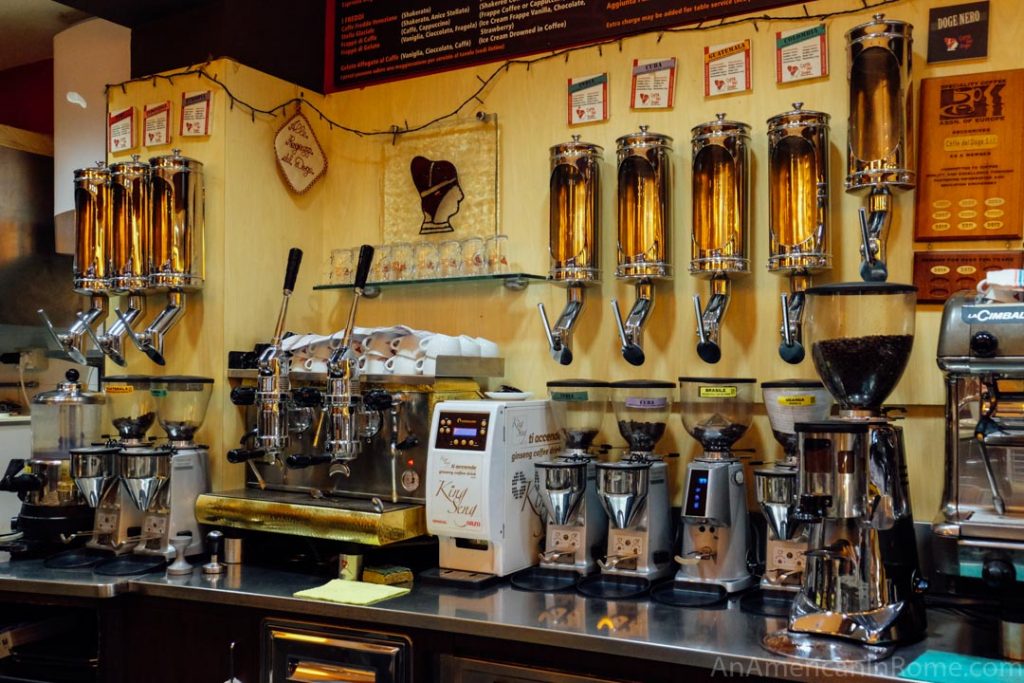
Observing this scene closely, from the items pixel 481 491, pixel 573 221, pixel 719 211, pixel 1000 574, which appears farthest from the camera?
pixel 573 221

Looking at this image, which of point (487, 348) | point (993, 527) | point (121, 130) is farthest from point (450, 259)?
point (993, 527)

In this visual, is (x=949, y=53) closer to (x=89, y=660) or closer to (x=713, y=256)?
(x=713, y=256)

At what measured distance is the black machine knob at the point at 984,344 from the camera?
6.55 ft

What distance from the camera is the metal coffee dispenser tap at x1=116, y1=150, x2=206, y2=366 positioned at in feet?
10.8

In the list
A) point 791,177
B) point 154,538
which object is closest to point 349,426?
point 154,538

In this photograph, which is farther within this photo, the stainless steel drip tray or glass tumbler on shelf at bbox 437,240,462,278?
glass tumbler on shelf at bbox 437,240,462,278

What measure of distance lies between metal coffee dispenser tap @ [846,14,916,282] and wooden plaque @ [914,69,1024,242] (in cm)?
8

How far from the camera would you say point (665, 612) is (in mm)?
2352

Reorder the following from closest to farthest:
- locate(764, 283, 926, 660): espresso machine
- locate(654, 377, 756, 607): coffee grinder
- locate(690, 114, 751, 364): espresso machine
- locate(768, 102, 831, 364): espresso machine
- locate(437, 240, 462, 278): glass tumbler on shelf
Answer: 1. locate(764, 283, 926, 660): espresso machine
2. locate(654, 377, 756, 607): coffee grinder
3. locate(768, 102, 831, 364): espresso machine
4. locate(690, 114, 751, 364): espresso machine
5. locate(437, 240, 462, 278): glass tumbler on shelf

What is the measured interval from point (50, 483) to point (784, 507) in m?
2.31

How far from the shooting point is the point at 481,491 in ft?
8.63

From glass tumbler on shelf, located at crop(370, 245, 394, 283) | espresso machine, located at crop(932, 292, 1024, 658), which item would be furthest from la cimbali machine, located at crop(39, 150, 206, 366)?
espresso machine, located at crop(932, 292, 1024, 658)

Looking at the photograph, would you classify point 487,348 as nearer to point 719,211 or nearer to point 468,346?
point 468,346

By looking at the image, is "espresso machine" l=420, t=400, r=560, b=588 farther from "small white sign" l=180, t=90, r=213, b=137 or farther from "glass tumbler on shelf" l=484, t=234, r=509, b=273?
"small white sign" l=180, t=90, r=213, b=137
